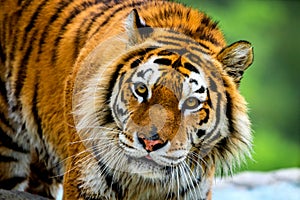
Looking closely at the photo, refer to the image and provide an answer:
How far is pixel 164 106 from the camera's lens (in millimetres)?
2568

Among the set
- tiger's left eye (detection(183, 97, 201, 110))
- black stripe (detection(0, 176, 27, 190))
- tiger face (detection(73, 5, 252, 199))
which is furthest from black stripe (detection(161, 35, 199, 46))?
black stripe (detection(0, 176, 27, 190))

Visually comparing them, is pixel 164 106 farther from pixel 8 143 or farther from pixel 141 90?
pixel 8 143

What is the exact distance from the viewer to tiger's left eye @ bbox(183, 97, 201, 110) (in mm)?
2609

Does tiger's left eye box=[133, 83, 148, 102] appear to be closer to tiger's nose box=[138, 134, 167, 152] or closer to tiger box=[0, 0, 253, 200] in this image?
tiger box=[0, 0, 253, 200]

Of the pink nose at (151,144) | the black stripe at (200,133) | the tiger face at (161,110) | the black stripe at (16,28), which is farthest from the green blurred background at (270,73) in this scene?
the pink nose at (151,144)

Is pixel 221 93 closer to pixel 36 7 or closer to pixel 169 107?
pixel 169 107

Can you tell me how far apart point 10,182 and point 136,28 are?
1.01 metres

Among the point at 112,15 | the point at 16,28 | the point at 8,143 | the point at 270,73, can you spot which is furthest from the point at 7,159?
the point at 270,73

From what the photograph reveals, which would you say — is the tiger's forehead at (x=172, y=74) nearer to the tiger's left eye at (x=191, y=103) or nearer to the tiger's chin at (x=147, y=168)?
the tiger's left eye at (x=191, y=103)

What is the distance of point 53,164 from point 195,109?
2.69 feet

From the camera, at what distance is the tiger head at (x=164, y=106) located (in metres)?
2.58

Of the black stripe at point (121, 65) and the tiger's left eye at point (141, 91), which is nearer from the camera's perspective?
the tiger's left eye at point (141, 91)

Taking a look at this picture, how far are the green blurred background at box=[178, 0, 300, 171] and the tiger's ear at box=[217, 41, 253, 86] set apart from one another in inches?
201

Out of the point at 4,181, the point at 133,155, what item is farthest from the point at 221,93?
the point at 4,181
